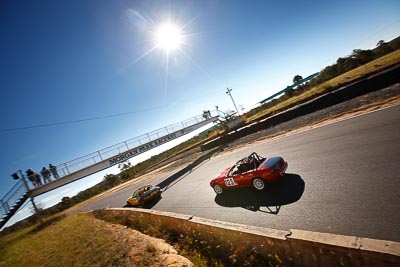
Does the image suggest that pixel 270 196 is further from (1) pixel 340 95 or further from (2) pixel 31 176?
(2) pixel 31 176

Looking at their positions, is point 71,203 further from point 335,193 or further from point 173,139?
point 335,193

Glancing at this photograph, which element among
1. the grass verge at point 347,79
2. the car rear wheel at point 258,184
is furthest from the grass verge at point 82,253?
the grass verge at point 347,79

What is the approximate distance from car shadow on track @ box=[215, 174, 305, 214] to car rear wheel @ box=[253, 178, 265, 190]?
16 cm

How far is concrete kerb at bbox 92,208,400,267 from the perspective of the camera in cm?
273

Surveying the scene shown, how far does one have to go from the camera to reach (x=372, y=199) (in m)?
4.87

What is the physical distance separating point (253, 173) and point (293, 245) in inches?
171

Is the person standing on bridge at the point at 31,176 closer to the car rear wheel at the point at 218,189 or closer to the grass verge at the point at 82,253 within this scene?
the grass verge at the point at 82,253

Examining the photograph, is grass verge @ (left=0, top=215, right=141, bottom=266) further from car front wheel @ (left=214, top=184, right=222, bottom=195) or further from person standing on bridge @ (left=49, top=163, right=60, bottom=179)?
person standing on bridge @ (left=49, top=163, right=60, bottom=179)

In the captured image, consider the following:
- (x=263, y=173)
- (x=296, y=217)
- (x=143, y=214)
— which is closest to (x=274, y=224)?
(x=296, y=217)

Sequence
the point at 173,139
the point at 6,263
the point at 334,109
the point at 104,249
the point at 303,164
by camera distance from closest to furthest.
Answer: the point at 104,249
the point at 303,164
the point at 6,263
the point at 334,109
the point at 173,139

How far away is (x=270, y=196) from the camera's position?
725 centimetres

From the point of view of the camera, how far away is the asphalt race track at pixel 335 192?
14.9ft

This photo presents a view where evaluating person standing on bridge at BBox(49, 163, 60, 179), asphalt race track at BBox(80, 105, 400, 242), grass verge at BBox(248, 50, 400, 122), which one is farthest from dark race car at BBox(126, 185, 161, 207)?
grass verge at BBox(248, 50, 400, 122)

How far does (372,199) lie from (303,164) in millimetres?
3609
